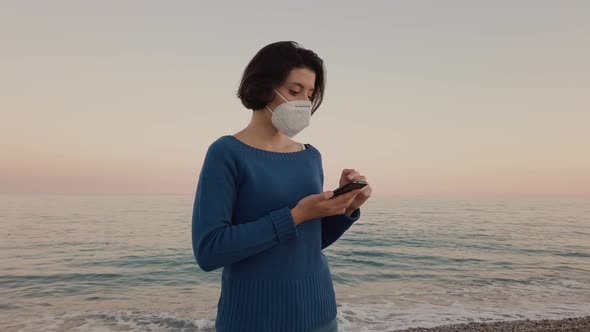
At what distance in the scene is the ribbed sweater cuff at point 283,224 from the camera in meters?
1.30

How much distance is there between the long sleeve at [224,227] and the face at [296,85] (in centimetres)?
41

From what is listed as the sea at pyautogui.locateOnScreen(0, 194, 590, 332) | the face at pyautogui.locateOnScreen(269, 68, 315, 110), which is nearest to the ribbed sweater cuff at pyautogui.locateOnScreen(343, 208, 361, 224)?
the face at pyautogui.locateOnScreen(269, 68, 315, 110)

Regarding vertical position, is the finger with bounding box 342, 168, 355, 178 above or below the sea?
above

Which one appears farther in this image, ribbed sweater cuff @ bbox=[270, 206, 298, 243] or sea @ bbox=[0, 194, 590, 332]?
sea @ bbox=[0, 194, 590, 332]

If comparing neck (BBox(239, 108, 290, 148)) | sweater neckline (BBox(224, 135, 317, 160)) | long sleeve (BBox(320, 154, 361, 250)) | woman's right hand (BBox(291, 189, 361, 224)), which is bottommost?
long sleeve (BBox(320, 154, 361, 250))

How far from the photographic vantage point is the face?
1605 millimetres

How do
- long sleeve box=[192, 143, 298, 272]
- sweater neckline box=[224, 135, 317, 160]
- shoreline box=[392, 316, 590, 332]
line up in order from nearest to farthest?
long sleeve box=[192, 143, 298, 272] < sweater neckline box=[224, 135, 317, 160] < shoreline box=[392, 316, 590, 332]

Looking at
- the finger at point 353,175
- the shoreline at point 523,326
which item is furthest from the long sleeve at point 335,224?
the shoreline at point 523,326

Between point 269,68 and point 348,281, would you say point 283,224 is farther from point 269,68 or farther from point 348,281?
point 348,281

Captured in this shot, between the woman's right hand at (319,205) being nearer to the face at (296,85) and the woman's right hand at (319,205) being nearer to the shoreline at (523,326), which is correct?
the face at (296,85)

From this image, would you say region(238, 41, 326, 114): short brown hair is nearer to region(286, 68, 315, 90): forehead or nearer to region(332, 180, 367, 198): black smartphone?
region(286, 68, 315, 90): forehead

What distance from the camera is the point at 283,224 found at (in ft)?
4.28

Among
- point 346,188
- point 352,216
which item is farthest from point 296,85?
point 352,216

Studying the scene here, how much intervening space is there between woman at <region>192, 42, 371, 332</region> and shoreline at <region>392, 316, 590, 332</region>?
6804 mm
